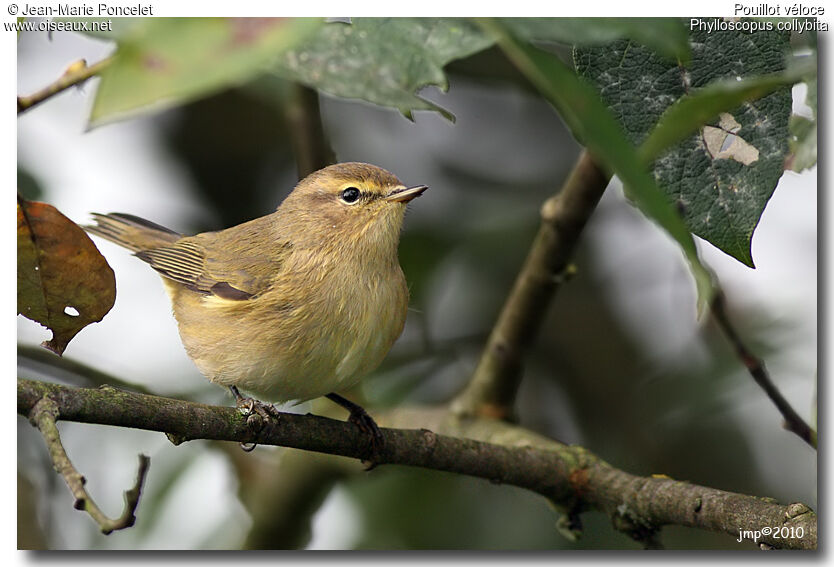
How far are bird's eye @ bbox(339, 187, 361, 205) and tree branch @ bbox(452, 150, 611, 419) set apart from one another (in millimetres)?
469

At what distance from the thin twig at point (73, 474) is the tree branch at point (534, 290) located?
3.97 feet

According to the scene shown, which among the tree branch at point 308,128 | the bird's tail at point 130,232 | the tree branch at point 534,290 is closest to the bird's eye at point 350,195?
the tree branch at point 308,128

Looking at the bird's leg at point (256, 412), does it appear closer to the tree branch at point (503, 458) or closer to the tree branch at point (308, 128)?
the tree branch at point (503, 458)

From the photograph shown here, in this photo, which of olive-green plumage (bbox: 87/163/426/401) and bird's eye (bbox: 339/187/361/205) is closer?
olive-green plumage (bbox: 87/163/426/401)

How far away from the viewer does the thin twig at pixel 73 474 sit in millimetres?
1062

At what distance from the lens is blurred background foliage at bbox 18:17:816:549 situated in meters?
2.17

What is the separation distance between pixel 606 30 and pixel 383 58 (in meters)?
0.31

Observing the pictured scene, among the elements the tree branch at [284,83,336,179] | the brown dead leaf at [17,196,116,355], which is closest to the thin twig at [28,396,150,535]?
the brown dead leaf at [17,196,116,355]

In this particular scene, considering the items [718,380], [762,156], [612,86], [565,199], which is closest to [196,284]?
[565,199]

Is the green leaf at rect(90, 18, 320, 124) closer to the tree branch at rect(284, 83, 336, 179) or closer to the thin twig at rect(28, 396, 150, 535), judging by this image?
the thin twig at rect(28, 396, 150, 535)

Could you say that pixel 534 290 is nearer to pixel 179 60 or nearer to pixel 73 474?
pixel 73 474

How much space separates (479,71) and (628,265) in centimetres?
76

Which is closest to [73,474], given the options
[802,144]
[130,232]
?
[130,232]

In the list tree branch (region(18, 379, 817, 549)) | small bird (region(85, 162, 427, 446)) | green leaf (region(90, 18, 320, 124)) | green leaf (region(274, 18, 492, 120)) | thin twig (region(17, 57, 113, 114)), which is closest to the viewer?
green leaf (region(90, 18, 320, 124))
